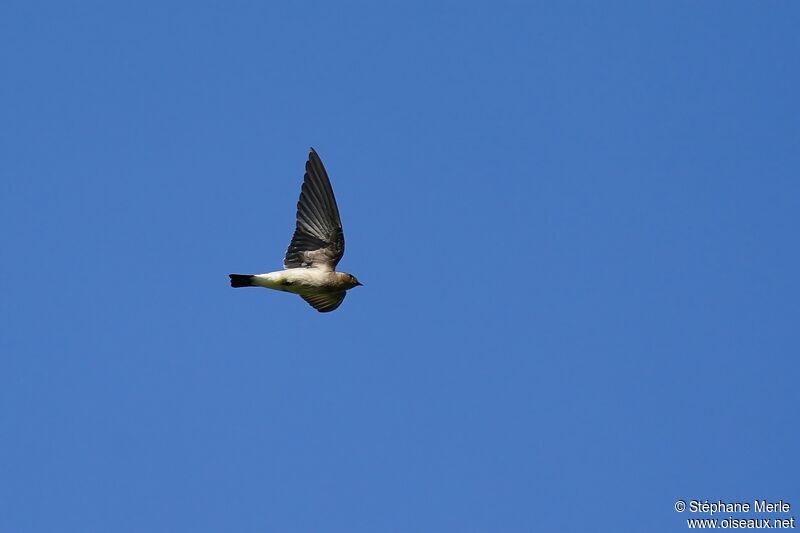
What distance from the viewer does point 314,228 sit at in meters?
22.7

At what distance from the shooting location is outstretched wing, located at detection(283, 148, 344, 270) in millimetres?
22609

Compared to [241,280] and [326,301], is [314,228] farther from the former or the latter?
[241,280]

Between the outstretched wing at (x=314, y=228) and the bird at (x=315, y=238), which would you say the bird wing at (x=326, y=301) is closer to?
the bird at (x=315, y=238)

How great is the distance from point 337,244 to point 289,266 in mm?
646

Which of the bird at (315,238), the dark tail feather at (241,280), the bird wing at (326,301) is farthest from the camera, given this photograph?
the bird wing at (326,301)

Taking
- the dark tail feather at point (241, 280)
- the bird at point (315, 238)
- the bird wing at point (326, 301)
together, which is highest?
the bird at point (315, 238)

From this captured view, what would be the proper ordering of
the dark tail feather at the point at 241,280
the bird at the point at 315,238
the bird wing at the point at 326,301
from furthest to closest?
the bird wing at the point at 326,301
the bird at the point at 315,238
the dark tail feather at the point at 241,280

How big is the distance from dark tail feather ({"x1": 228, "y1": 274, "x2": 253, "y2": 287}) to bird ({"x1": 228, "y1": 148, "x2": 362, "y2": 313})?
463 millimetres

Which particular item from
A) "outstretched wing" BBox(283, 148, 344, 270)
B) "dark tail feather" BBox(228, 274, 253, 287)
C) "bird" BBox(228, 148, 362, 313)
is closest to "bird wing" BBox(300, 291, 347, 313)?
"bird" BBox(228, 148, 362, 313)

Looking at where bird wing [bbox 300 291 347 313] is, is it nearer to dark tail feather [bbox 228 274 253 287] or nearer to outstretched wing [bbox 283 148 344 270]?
outstretched wing [bbox 283 148 344 270]

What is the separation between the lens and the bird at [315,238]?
2256 centimetres

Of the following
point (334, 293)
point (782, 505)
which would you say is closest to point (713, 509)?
point (782, 505)

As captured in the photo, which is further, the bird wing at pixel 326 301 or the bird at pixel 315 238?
the bird wing at pixel 326 301

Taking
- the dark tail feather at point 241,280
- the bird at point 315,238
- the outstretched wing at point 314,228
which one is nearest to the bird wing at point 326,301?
the bird at point 315,238
